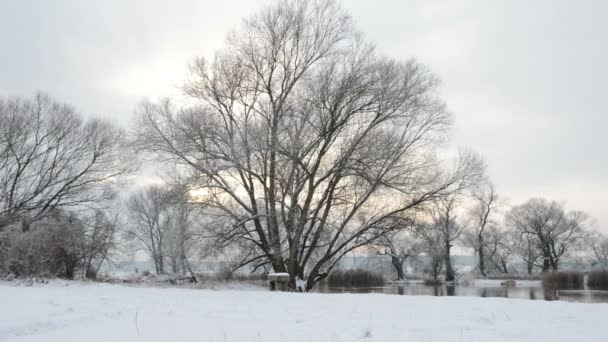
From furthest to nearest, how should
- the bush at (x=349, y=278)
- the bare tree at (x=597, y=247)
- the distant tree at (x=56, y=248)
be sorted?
the bare tree at (x=597, y=247)
the bush at (x=349, y=278)
the distant tree at (x=56, y=248)

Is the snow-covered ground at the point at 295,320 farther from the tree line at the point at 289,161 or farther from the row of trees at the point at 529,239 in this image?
the row of trees at the point at 529,239

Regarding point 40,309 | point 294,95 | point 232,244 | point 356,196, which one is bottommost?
point 40,309

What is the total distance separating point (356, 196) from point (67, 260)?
11.7m

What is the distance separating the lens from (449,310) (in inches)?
319

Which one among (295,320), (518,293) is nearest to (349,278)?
(518,293)

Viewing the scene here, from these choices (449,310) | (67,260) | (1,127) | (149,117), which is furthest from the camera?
(1,127)

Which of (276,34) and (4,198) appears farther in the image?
(4,198)

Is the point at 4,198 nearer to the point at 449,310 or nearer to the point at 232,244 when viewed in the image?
the point at 232,244

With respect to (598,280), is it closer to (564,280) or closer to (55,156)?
(564,280)

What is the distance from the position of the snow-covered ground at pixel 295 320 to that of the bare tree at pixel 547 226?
56.7 m

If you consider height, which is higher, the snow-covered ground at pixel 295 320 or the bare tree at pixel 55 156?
the bare tree at pixel 55 156

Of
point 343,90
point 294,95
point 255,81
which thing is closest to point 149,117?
point 255,81

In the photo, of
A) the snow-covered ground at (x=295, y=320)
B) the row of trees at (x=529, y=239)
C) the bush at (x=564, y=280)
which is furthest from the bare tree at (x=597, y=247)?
the snow-covered ground at (x=295, y=320)

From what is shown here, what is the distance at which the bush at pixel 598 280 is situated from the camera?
32688 mm
